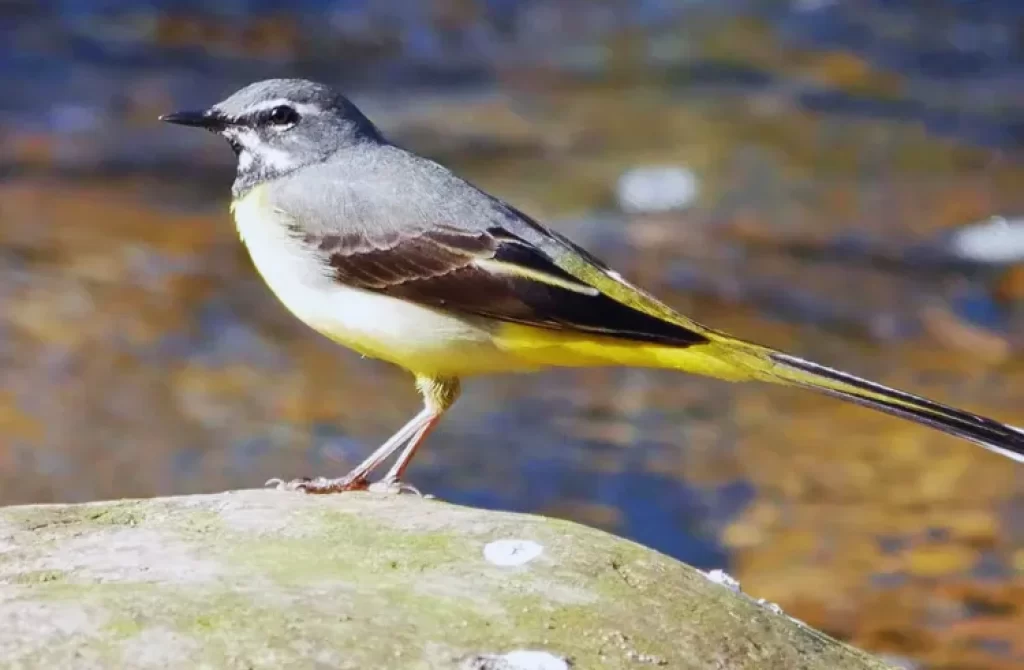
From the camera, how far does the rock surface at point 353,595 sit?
4.35 m

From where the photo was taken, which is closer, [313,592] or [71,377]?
[313,592]

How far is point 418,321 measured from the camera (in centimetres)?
668

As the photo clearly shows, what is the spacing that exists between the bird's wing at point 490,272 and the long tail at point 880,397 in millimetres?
253

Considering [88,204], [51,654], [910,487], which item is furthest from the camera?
[88,204]

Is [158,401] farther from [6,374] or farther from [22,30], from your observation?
[22,30]

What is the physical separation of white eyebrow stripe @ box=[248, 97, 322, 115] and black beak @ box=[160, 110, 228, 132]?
14 cm

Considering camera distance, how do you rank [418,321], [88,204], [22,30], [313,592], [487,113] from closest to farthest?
1. [313,592]
2. [418,321]
3. [88,204]
4. [487,113]
5. [22,30]

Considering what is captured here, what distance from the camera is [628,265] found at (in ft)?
48.6

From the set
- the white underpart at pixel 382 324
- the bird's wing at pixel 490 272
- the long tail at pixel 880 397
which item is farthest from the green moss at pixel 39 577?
the long tail at pixel 880 397

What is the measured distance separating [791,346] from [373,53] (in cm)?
1075

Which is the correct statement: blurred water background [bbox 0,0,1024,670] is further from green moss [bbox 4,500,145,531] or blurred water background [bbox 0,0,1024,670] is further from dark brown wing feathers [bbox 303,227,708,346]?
green moss [bbox 4,500,145,531]

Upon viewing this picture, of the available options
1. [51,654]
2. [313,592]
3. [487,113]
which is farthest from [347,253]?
[487,113]

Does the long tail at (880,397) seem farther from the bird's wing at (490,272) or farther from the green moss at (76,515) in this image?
the green moss at (76,515)

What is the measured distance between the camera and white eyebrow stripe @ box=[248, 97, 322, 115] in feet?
24.3
